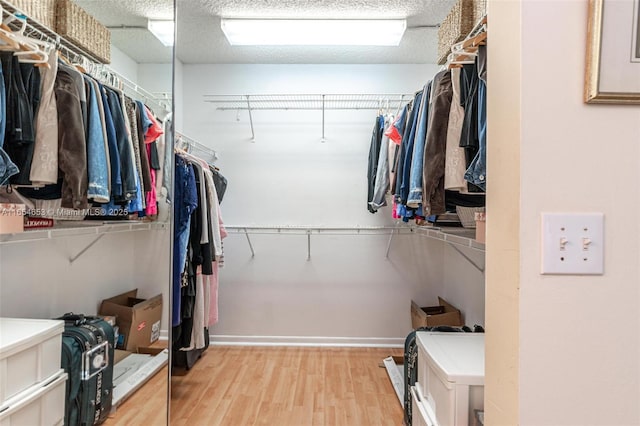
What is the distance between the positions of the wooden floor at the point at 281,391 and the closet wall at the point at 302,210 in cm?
27

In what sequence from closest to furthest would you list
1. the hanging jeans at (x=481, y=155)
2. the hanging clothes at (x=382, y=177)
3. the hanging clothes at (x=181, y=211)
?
the hanging jeans at (x=481, y=155) → the hanging clothes at (x=181, y=211) → the hanging clothes at (x=382, y=177)

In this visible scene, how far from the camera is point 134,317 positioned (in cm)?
137

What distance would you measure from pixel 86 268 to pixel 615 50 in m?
1.58

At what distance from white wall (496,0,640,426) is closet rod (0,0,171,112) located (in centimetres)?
138

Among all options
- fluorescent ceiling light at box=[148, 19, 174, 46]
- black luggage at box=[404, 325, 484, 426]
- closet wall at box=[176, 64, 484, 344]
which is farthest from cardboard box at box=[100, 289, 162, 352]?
closet wall at box=[176, 64, 484, 344]

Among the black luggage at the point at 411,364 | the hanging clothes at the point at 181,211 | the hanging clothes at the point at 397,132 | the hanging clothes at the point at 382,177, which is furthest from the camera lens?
the hanging clothes at the point at 382,177

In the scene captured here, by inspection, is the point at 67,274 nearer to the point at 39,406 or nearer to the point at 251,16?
the point at 39,406

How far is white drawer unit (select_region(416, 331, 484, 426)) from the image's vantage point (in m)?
1.14

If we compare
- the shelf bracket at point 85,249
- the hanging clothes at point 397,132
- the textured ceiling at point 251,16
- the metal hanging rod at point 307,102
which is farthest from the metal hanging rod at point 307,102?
the shelf bracket at point 85,249

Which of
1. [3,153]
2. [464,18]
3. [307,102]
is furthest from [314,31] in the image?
[3,153]

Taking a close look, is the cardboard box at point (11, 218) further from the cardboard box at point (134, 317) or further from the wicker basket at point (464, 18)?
the wicker basket at point (464, 18)

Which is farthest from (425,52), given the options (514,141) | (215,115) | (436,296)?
(514,141)

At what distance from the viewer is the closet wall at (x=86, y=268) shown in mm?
1028

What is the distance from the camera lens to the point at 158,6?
146 cm
